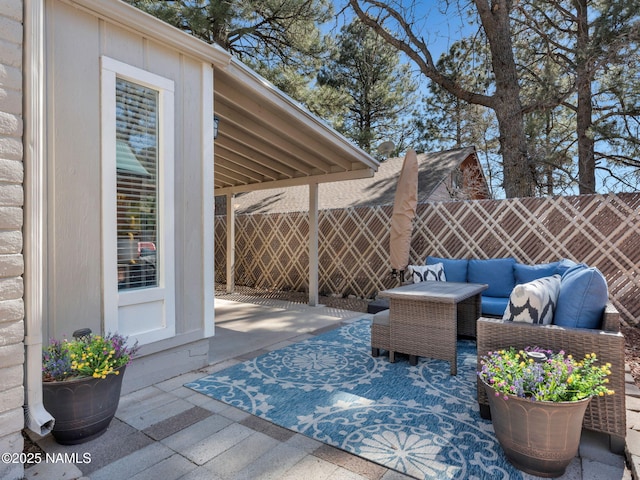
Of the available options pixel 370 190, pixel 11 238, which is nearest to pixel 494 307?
pixel 11 238

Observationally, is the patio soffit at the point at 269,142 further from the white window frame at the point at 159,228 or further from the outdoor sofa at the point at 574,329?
the outdoor sofa at the point at 574,329

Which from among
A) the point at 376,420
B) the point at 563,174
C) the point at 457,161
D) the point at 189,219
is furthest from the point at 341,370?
the point at 457,161

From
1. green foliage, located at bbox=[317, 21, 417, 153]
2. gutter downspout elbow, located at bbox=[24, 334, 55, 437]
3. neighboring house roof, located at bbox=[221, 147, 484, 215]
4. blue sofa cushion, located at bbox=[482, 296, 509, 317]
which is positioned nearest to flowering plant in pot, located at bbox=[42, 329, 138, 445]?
gutter downspout elbow, located at bbox=[24, 334, 55, 437]

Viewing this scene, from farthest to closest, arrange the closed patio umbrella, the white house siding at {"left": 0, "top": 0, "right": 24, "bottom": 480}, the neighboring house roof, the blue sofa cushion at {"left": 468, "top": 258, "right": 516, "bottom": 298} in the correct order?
the neighboring house roof → the closed patio umbrella → the blue sofa cushion at {"left": 468, "top": 258, "right": 516, "bottom": 298} → the white house siding at {"left": 0, "top": 0, "right": 24, "bottom": 480}

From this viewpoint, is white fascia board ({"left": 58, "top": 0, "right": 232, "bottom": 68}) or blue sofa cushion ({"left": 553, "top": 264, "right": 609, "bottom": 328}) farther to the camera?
white fascia board ({"left": 58, "top": 0, "right": 232, "bottom": 68})

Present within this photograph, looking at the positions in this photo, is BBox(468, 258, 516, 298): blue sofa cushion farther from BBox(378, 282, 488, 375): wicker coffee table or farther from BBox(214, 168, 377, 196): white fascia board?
BBox(214, 168, 377, 196): white fascia board

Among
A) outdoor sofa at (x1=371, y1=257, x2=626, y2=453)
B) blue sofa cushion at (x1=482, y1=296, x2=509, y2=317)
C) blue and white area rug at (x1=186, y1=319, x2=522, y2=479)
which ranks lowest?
blue and white area rug at (x1=186, y1=319, x2=522, y2=479)

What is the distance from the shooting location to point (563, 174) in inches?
258

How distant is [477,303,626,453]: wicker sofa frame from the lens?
5.32ft

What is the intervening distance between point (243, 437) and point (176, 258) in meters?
1.27

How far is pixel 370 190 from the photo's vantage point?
7.96 metres

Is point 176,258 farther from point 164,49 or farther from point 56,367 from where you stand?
point 164,49

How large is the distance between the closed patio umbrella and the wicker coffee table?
1739mm

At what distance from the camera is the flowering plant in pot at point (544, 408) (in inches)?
56.7
